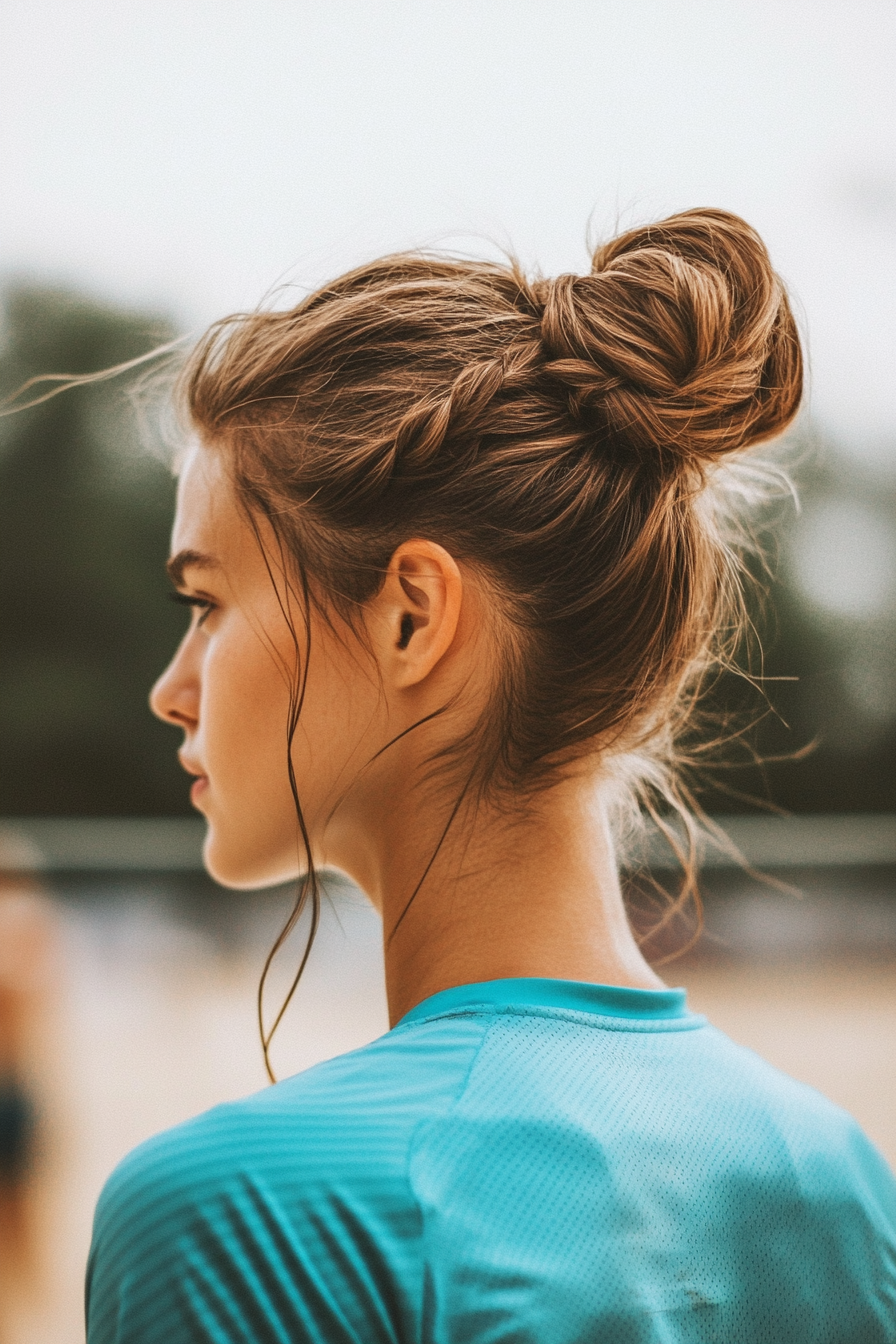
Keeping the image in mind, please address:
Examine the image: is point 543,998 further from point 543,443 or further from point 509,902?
point 543,443

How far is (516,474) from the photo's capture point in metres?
0.69

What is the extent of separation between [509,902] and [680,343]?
1.12ft

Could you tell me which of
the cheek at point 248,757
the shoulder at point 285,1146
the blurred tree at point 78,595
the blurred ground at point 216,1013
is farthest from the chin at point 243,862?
the blurred tree at point 78,595

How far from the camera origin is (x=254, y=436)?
76 cm

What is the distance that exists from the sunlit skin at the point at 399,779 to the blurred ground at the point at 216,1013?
2.49m

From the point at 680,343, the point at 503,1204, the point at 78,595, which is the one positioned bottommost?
the point at 78,595

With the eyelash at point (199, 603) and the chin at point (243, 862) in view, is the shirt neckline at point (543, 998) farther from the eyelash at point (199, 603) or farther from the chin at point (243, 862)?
the eyelash at point (199, 603)

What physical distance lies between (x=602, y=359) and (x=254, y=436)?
0.72 feet

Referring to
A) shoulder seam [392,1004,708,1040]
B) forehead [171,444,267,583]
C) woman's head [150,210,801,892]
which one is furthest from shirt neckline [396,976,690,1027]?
forehead [171,444,267,583]

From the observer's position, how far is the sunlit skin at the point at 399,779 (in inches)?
26.3

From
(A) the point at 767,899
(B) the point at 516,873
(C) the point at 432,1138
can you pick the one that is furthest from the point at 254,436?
(A) the point at 767,899

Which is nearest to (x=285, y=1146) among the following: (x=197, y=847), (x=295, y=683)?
(x=295, y=683)

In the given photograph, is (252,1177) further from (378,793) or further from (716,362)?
(716,362)

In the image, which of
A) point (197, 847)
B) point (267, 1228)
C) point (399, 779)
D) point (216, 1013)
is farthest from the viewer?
point (197, 847)
